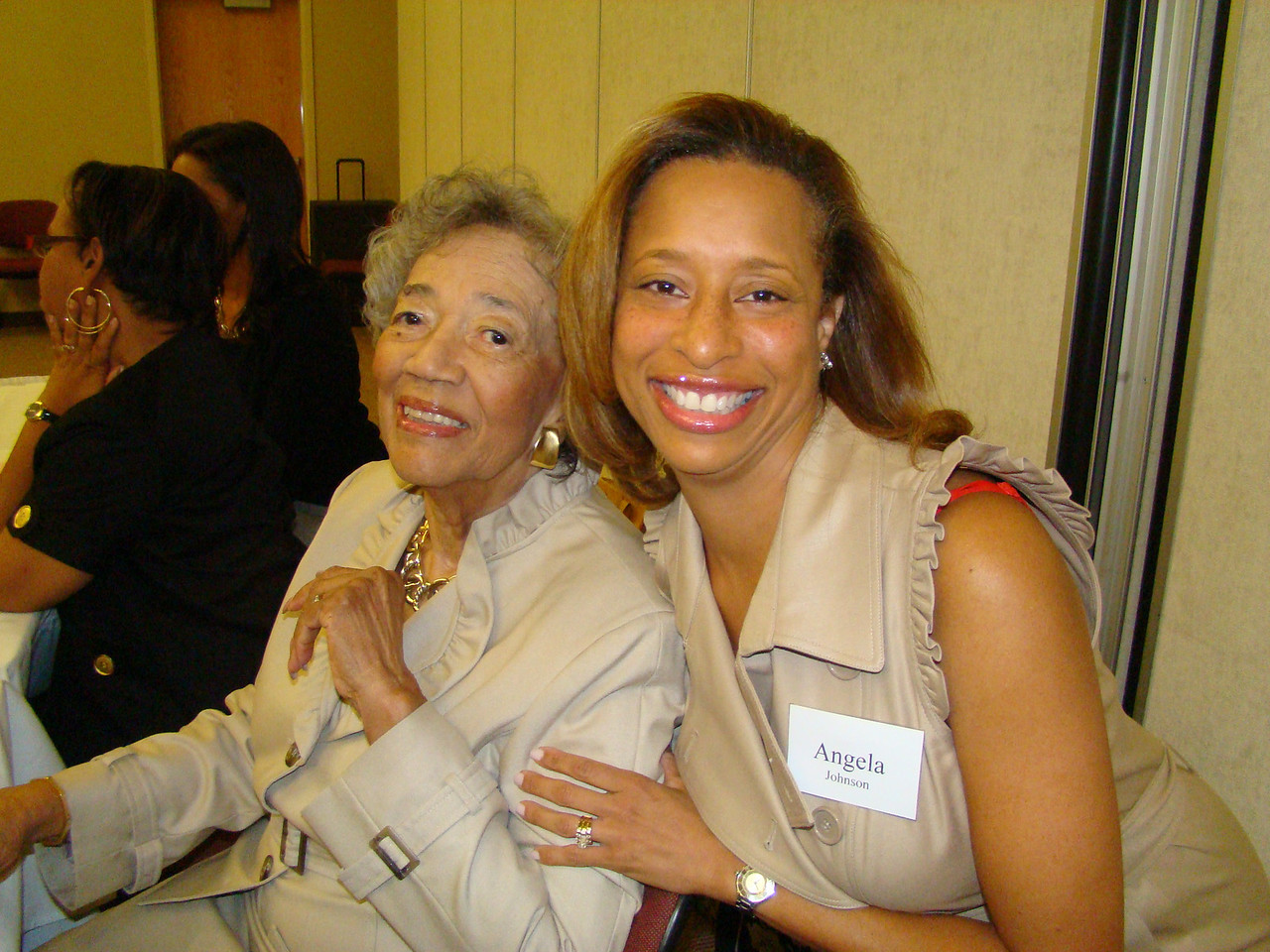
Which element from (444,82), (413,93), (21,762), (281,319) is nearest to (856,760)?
(21,762)

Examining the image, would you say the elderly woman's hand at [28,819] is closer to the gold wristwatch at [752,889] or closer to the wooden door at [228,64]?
the gold wristwatch at [752,889]

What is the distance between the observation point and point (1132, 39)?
4.98 ft

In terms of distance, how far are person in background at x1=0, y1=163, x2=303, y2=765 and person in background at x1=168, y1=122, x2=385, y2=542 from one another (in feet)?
2.24

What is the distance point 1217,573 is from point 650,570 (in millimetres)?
925

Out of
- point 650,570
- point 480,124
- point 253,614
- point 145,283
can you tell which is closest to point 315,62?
point 480,124

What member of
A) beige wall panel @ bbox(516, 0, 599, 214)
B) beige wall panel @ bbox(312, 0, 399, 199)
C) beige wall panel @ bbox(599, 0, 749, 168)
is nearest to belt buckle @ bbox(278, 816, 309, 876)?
beige wall panel @ bbox(599, 0, 749, 168)

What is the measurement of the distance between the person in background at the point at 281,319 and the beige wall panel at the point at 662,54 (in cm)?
126

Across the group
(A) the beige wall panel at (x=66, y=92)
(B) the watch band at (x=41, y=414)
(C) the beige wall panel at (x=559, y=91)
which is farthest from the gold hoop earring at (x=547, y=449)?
(A) the beige wall panel at (x=66, y=92)

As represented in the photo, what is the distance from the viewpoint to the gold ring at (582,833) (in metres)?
1.17

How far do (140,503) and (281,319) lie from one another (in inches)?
51.6

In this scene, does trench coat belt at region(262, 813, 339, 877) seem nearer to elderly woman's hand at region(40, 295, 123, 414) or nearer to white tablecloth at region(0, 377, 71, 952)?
white tablecloth at region(0, 377, 71, 952)

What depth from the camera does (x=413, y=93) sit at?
9.09 metres

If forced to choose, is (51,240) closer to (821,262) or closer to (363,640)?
(363,640)

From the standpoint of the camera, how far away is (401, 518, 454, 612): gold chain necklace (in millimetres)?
1606
